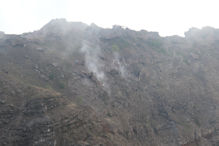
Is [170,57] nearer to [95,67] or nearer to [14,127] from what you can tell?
[95,67]

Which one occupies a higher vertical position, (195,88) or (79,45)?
(79,45)

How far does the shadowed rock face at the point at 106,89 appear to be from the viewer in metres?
21.6

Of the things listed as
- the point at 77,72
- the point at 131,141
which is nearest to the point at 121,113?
the point at 131,141

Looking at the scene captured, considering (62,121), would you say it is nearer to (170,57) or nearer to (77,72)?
(77,72)

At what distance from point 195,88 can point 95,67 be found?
16895mm

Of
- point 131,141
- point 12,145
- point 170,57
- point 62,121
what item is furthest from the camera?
point 170,57

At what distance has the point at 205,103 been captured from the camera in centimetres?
3491

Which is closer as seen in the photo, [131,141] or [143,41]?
[131,141]

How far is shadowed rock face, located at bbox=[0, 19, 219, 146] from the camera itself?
71.0 feet

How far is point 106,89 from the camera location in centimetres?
3353

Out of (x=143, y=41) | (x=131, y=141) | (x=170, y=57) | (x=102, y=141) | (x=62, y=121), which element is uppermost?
(x=143, y=41)

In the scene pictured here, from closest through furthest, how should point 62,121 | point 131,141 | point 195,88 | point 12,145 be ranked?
point 12,145
point 62,121
point 131,141
point 195,88

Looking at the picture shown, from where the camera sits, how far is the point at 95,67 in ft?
123

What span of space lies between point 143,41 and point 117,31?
6273 millimetres
